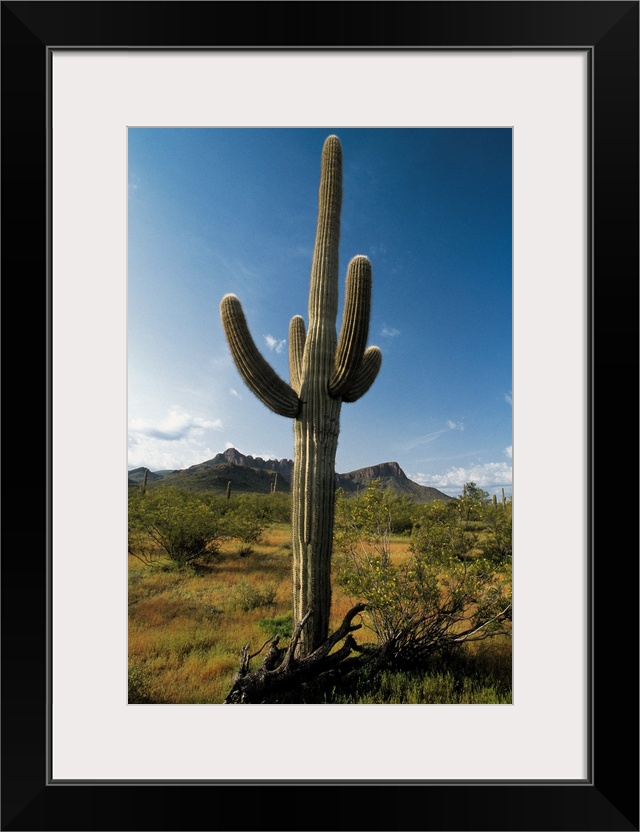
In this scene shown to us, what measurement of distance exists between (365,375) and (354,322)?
0.67m

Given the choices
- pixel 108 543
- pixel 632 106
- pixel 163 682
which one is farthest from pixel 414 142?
pixel 163 682

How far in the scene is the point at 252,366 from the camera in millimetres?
2846

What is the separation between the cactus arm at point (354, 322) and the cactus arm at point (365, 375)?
0.20 m

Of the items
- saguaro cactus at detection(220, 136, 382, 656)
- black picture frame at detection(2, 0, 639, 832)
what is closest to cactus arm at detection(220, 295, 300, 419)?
saguaro cactus at detection(220, 136, 382, 656)

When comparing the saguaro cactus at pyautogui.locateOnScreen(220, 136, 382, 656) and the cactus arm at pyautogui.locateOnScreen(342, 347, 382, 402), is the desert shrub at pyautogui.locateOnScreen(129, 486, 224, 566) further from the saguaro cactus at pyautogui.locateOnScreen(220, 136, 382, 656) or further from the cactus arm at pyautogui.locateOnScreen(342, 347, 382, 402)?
the cactus arm at pyautogui.locateOnScreen(342, 347, 382, 402)

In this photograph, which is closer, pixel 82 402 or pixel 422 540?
pixel 82 402

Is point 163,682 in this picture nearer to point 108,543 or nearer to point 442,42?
point 108,543

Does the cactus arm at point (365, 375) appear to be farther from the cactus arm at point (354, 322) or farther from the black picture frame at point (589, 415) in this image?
the black picture frame at point (589, 415)

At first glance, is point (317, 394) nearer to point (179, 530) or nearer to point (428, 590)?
point (428, 590)

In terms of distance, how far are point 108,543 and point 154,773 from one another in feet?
3.52

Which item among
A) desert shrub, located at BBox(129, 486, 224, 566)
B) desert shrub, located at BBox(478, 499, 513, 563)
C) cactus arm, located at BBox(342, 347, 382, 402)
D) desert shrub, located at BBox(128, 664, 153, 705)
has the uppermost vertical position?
cactus arm, located at BBox(342, 347, 382, 402)

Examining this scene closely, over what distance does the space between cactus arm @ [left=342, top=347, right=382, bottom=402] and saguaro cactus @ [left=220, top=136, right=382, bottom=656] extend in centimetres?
3

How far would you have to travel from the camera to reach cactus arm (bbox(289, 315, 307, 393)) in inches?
127

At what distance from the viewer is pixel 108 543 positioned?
5.42 feet
